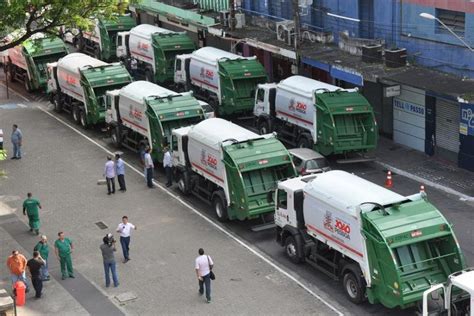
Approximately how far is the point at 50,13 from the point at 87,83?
12813 mm

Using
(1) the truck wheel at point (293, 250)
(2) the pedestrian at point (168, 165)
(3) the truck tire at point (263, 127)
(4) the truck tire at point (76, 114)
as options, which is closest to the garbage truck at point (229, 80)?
(3) the truck tire at point (263, 127)

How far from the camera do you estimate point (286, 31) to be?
41.8 meters

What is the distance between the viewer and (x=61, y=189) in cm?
3278

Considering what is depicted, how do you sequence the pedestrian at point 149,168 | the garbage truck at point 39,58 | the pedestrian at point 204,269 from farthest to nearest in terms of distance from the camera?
the garbage truck at point 39,58
the pedestrian at point 149,168
the pedestrian at point 204,269

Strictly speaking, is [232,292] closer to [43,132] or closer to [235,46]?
[43,132]

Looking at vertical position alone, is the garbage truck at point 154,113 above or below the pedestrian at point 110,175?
above

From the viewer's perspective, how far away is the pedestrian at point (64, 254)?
2442 cm

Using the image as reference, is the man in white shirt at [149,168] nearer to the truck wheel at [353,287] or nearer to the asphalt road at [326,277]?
the asphalt road at [326,277]

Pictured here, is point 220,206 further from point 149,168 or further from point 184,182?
point 149,168

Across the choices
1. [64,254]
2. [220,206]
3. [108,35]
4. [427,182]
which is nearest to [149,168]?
[220,206]

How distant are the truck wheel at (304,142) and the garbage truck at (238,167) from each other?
5.49m

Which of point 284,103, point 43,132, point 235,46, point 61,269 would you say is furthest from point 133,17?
point 61,269

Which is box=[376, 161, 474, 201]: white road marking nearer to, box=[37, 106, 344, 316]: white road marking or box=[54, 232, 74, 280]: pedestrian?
box=[37, 106, 344, 316]: white road marking

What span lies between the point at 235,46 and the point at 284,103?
37.2ft
